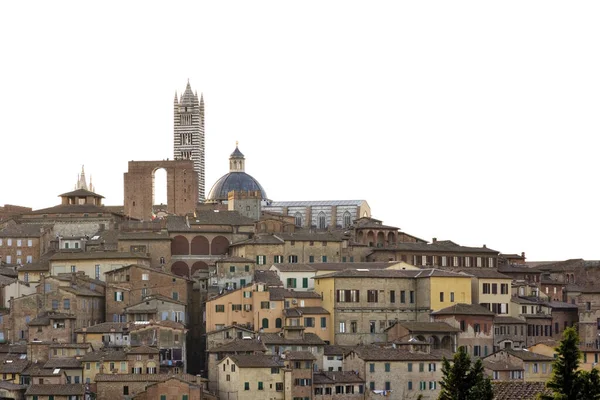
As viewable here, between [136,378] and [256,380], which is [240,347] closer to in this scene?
[256,380]

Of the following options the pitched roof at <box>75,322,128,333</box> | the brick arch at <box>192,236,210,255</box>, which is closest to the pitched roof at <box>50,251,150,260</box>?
the brick arch at <box>192,236,210,255</box>

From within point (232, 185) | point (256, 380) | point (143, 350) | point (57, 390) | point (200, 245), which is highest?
point (232, 185)

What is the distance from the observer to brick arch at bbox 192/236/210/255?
8922cm

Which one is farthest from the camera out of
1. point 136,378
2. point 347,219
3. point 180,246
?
point 347,219

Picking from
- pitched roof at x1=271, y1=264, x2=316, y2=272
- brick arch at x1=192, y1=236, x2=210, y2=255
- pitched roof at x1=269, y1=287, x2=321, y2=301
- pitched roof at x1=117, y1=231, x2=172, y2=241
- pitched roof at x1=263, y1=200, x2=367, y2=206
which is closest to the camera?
pitched roof at x1=269, y1=287, x2=321, y2=301

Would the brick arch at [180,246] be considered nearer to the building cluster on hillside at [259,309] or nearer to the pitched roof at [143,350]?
the building cluster on hillside at [259,309]

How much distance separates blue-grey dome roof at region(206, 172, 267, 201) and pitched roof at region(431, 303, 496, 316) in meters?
36.5

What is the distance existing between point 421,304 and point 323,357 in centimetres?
790

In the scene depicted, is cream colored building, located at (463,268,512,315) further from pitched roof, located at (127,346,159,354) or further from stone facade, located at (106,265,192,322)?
pitched roof, located at (127,346,159,354)

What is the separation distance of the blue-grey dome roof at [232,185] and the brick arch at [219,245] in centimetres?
2228

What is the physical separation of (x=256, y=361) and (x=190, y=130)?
199ft

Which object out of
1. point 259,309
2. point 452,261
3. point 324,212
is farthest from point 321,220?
point 259,309

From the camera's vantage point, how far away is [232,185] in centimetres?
11319

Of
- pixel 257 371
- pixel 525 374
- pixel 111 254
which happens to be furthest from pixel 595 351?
pixel 111 254
